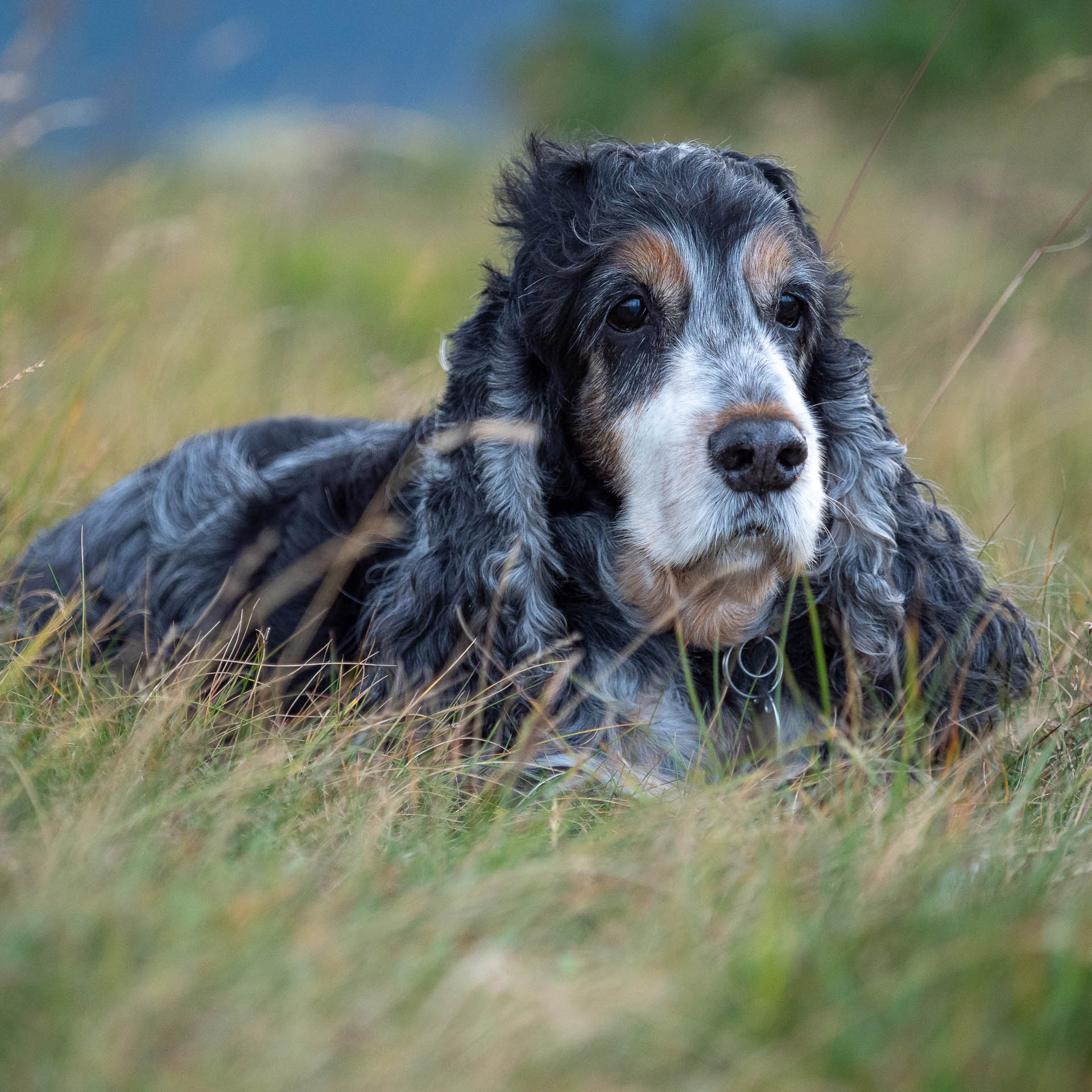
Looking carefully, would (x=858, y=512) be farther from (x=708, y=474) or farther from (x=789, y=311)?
(x=708, y=474)

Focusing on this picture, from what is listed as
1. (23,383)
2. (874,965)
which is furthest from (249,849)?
(23,383)

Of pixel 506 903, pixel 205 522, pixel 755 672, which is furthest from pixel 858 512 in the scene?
pixel 205 522

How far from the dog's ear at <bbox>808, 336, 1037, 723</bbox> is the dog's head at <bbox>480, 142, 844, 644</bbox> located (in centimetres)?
13

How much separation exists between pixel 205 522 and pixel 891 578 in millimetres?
2097

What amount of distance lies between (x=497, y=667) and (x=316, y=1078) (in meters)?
1.55

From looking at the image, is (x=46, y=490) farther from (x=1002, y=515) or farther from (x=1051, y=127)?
(x=1051, y=127)

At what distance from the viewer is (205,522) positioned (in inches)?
150

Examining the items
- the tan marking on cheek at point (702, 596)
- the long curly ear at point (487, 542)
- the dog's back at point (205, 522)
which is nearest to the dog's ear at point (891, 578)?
the tan marking on cheek at point (702, 596)

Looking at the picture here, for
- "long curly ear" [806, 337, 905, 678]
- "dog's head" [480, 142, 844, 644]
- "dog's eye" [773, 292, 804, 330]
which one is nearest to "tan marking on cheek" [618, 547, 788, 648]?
"dog's head" [480, 142, 844, 644]

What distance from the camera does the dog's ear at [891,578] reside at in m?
3.08

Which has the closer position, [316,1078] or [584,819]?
[316,1078]

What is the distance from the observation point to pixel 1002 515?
456 centimetres

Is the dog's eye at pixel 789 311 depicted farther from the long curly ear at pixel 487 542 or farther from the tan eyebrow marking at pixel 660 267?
the long curly ear at pixel 487 542

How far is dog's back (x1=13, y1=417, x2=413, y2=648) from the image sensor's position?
354cm
